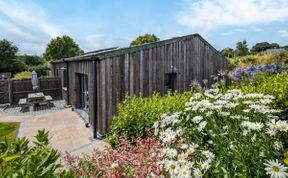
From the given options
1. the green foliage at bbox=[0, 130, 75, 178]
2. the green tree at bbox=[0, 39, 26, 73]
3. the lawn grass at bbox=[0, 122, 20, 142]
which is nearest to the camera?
the green foliage at bbox=[0, 130, 75, 178]

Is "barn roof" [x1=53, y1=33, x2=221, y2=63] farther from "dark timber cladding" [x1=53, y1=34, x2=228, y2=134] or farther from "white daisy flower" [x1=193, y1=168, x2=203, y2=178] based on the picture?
"white daisy flower" [x1=193, y1=168, x2=203, y2=178]

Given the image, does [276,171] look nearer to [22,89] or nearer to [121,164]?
[121,164]

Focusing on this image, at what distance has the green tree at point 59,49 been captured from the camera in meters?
39.0

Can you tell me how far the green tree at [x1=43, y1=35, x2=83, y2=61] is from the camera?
39031 millimetres

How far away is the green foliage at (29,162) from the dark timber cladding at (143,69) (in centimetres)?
526

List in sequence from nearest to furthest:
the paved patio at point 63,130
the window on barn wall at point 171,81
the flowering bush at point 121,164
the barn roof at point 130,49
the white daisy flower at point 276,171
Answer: the white daisy flower at point 276,171
the flowering bush at point 121,164
the paved patio at point 63,130
the barn roof at point 130,49
the window on barn wall at point 171,81

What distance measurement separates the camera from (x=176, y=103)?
4.72m

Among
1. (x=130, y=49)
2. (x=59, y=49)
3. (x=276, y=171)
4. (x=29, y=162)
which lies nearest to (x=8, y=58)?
(x=59, y=49)

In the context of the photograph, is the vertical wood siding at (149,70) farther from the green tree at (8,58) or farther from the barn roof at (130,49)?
the green tree at (8,58)

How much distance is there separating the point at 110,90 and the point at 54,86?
10891 millimetres

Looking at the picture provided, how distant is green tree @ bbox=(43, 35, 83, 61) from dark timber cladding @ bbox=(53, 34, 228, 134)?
105ft

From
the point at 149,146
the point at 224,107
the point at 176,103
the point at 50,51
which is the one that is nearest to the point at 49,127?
the point at 176,103

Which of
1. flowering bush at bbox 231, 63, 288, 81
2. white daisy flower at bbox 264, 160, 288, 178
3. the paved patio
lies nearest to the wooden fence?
the paved patio

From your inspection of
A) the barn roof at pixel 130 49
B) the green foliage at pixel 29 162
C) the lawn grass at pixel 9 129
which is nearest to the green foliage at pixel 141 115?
the barn roof at pixel 130 49
